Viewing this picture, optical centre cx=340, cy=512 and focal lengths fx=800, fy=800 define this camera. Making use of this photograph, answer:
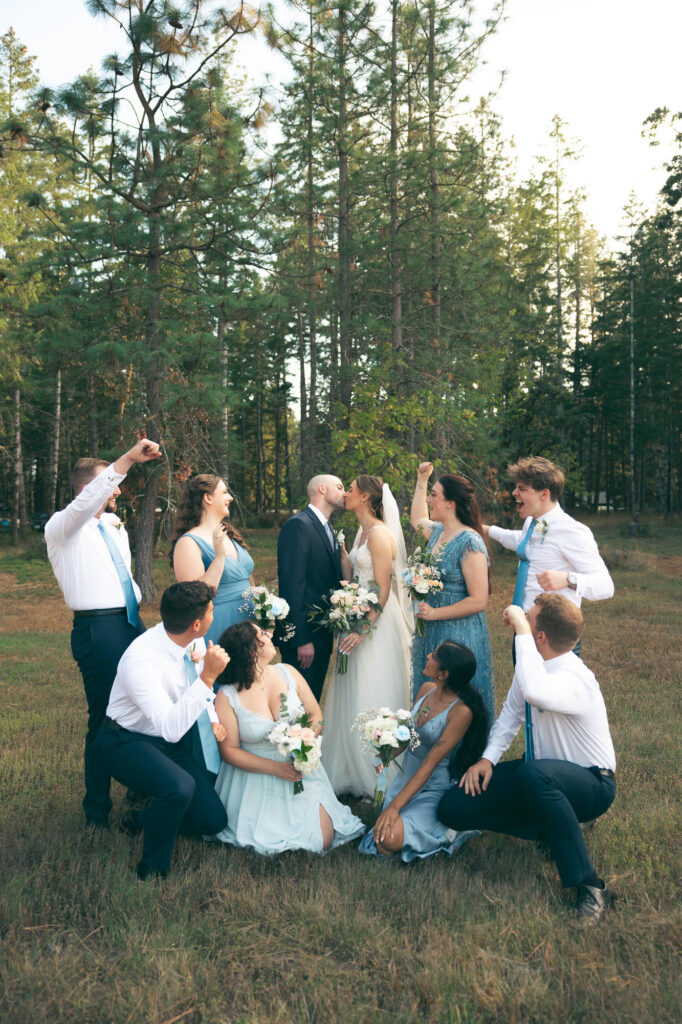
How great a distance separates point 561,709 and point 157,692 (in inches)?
86.2

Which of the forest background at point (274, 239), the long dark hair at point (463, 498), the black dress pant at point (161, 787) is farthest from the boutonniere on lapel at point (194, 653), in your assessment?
the forest background at point (274, 239)

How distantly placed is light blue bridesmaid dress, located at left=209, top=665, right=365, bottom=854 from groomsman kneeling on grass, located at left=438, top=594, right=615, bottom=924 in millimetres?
729

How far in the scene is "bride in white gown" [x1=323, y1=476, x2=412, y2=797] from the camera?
5910 mm

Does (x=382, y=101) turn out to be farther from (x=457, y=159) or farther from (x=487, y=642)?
(x=487, y=642)

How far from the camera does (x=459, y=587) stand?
565cm

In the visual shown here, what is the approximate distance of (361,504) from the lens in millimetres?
5863

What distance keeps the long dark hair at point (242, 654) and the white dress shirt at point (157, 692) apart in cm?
20

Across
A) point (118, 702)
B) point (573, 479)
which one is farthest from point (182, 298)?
point (573, 479)

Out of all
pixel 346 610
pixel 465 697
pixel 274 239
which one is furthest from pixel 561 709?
pixel 274 239

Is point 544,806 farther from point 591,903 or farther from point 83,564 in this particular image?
point 83,564

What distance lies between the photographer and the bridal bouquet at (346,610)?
5660 mm

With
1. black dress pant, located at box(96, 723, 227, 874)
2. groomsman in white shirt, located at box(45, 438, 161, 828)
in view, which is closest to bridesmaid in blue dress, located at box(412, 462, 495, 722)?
black dress pant, located at box(96, 723, 227, 874)

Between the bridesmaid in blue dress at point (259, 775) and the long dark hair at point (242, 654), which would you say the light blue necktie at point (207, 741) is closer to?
the bridesmaid in blue dress at point (259, 775)

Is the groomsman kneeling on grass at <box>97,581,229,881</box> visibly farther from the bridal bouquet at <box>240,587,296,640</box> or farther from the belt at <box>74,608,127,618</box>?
the belt at <box>74,608,127,618</box>
